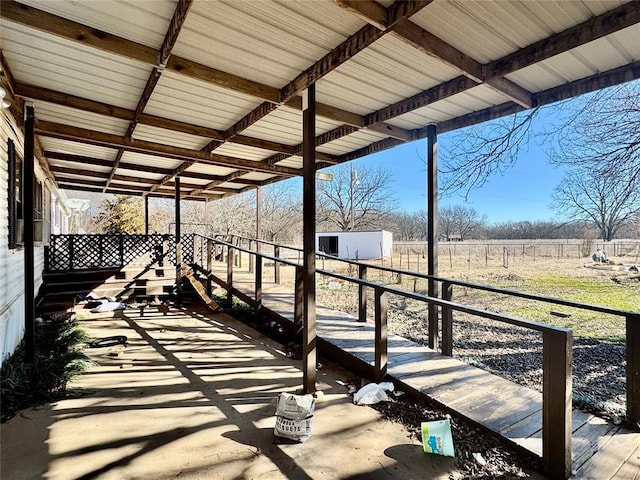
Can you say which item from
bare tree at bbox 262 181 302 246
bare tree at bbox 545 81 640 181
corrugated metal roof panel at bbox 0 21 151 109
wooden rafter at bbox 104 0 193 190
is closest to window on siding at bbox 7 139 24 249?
corrugated metal roof panel at bbox 0 21 151 109

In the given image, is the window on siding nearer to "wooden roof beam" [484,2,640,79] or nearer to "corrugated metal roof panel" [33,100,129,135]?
"corrugated metal roof panel" [33,100,129,135]

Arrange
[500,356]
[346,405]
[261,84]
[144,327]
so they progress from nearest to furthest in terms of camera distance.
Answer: [346,405] < [261,84] < [500,356] < [144,327]

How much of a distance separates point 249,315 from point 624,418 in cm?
511

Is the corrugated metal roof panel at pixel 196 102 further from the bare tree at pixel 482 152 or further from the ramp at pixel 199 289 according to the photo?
the bare tree at pixel 482 152

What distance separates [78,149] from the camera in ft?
18.2

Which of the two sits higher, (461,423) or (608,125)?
(608,125)

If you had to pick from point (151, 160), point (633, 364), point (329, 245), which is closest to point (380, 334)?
point (633, 364)

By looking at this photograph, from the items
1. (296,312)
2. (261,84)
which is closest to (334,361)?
(296,312)

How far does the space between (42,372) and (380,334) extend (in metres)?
3.31

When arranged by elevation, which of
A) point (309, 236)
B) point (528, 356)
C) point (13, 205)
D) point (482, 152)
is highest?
point (482, 152)

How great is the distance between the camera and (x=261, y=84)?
3064mm

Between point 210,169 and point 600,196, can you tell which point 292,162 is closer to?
point 210,169

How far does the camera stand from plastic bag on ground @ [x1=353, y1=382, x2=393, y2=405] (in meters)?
2.85

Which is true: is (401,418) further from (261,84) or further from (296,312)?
(261,84)
